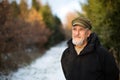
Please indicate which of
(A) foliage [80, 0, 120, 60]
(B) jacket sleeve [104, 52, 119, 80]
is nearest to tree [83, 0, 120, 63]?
(A) foliage [80, 0, 120, 60]

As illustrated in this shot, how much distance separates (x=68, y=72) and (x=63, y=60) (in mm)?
240

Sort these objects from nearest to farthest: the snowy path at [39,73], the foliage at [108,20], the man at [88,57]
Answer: the man at [88,57] < the foliage at [108,20] < the snowy path at [39,73]

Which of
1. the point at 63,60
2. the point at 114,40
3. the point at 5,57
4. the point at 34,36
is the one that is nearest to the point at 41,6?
the point at 34,36

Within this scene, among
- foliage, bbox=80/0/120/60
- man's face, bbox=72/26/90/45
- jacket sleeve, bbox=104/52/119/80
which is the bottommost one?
jacket sleeve, bbox=104/52/119/80

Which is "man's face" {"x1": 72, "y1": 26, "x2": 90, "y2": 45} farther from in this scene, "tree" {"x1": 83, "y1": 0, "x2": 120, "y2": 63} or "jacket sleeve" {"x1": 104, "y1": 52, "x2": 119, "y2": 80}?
"tree" {"x1": 83, "y1": 0, "x2": 120, "y2": 63}

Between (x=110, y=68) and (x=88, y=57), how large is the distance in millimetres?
352

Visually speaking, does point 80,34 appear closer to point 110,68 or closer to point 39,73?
point 110,68

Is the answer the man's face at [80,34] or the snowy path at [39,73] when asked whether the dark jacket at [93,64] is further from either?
the snowy path at [39,73]

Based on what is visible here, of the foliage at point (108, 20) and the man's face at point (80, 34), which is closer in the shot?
the man's face at point (80, 34)

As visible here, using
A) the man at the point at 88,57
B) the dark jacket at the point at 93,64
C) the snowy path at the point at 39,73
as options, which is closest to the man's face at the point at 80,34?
the man at the point at 88,57

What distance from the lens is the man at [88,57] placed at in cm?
515

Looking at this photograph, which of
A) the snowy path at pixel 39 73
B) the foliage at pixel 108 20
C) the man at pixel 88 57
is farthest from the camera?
the snowy path at pixel 39 73

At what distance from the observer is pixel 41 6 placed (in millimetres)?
73750

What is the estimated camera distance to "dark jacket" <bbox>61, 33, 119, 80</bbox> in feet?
16.9
